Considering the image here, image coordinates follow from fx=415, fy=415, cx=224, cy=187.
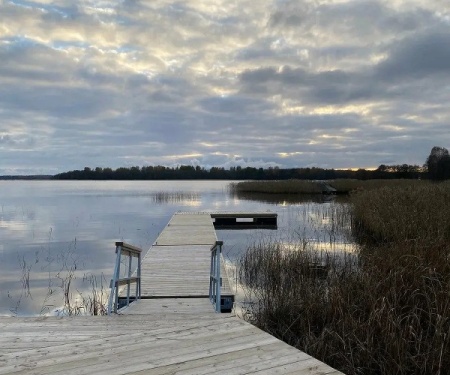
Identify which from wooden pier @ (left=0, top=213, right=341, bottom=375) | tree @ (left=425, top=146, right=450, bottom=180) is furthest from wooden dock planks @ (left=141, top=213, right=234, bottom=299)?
tree @ (left=425, top=146, right=450, bottom=180)

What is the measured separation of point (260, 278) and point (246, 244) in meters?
4.50

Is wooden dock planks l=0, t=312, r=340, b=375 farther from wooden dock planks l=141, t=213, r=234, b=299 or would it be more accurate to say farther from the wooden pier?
wooden dock planks l=141, t=213, r=234, b=299

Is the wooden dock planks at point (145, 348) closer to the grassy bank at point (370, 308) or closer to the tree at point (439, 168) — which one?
the grassy bank at point (370, 308)

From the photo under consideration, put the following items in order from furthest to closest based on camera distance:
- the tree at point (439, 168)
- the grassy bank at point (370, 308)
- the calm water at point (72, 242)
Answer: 1. the tree at point (439, 168)
2. the calm water at point (72, 242)
3. the grassy bank at point (370, 308)

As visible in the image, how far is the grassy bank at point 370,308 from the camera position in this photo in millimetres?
3594

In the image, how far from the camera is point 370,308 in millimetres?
4512

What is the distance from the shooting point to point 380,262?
19.9 ft

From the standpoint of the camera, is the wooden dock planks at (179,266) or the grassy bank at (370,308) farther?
the wooden dock planks at (179,266)

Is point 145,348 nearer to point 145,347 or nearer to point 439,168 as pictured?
point 145,347

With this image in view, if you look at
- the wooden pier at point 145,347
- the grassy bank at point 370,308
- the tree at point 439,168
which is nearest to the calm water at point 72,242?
the grassy bank at point 370,308

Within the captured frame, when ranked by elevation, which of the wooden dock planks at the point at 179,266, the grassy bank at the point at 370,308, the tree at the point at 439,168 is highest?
the tree at the point at 439,168

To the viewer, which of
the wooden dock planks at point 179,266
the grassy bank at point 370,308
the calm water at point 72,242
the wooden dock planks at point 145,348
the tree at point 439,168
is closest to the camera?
the wooden dock planks at point 145,348

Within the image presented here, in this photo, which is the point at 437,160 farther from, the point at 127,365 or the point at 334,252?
the point at 127,365

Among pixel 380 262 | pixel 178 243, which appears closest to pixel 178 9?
pixel 178 243
